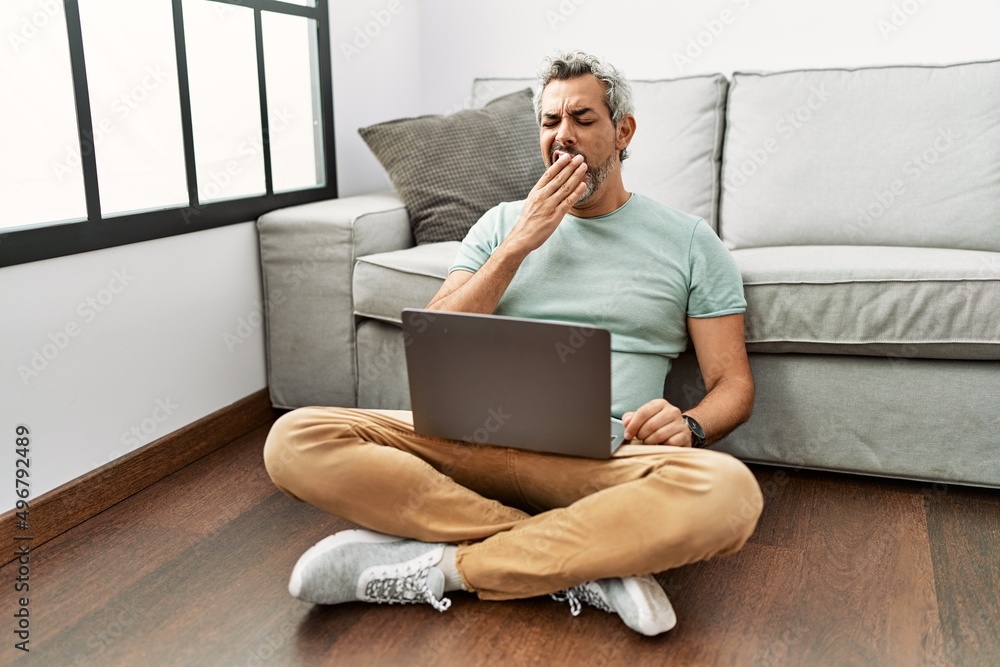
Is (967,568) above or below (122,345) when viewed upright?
below

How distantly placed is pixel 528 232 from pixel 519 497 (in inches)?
19.7

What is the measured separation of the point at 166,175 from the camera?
2078 mm

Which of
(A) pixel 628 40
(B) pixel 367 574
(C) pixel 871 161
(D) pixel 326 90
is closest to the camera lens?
(B) pixel 367 574

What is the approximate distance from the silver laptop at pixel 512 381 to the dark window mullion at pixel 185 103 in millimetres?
1048

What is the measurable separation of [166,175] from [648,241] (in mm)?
1207

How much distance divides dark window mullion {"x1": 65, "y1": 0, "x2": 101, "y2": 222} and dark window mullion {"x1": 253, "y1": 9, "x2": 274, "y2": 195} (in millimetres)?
661

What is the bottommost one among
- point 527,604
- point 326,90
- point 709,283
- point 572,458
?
point 527,604

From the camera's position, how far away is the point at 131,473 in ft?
6.35

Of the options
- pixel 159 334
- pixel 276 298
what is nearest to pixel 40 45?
pixel 159 334

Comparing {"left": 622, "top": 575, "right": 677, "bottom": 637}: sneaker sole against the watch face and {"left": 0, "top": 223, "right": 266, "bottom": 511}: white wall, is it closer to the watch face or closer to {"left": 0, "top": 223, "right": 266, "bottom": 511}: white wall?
the watch face

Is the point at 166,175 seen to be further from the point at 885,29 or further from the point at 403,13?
the point at 885,29

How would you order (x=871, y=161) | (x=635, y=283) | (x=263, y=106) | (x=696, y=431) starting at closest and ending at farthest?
(x=696, y=431)
(x=635, y=283)
(x=871, y=161)
(x=263, y=106)

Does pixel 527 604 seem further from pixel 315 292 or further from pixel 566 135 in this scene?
pixel 315 292

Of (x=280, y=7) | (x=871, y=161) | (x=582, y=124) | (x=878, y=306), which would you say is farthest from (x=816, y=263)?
(x=280, y=7)
